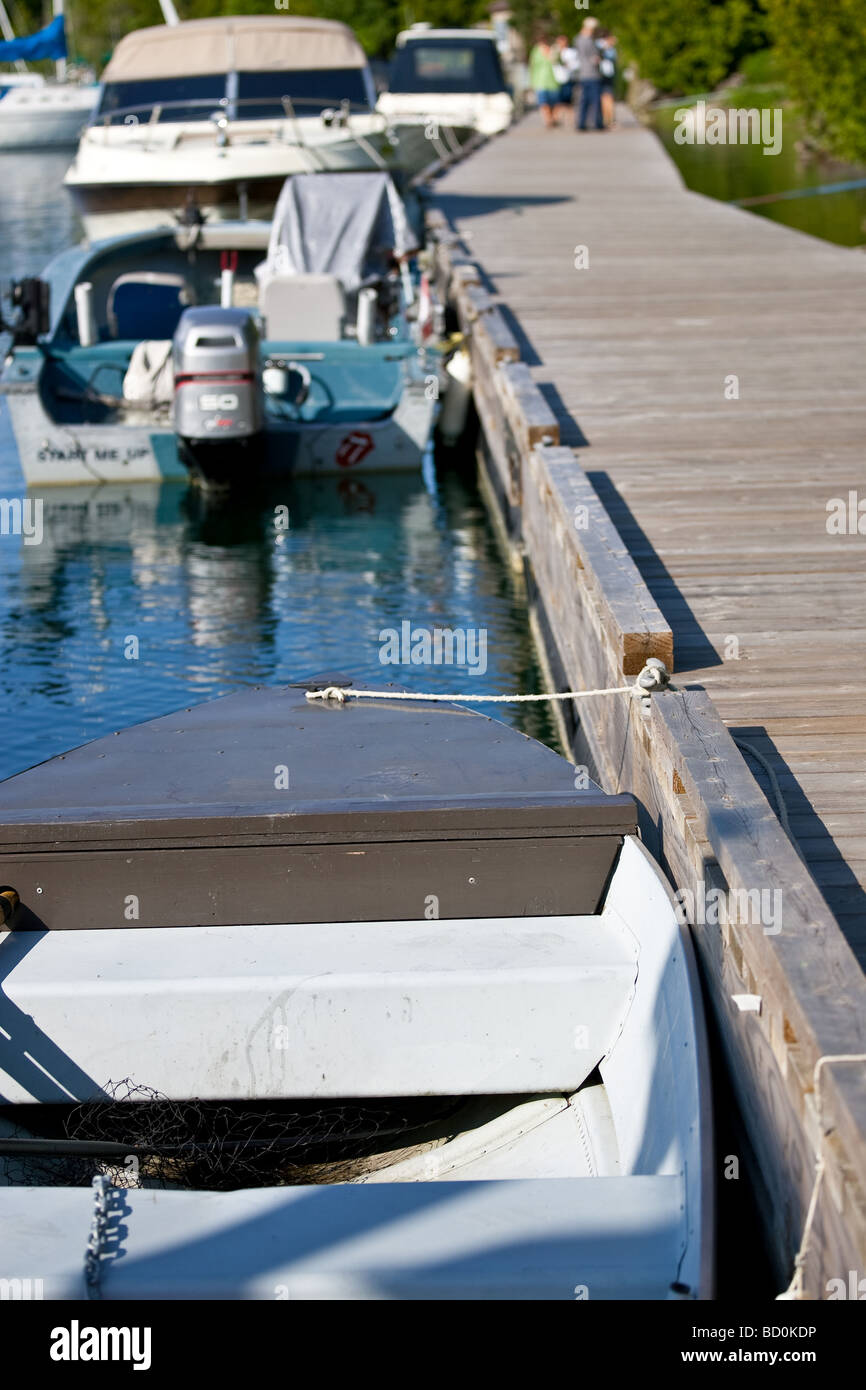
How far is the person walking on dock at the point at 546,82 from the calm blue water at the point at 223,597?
18.9 metres

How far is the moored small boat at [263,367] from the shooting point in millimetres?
11477

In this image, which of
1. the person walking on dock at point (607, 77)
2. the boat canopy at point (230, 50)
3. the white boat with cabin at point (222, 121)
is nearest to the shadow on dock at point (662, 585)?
the white boat with cabin at point (222, 121)

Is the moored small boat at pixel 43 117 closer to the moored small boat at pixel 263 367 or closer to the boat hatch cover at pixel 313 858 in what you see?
the moored small boat at pixel 263 367

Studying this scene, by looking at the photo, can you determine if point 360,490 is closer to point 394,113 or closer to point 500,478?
point 500,478

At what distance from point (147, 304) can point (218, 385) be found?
5509 millimetres

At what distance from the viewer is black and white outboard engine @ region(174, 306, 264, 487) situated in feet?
36.9

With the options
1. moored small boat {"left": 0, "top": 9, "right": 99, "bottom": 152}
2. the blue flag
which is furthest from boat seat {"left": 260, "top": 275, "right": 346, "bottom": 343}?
moored small boat {"left": 0, "top": 9, "right": 99, "bottom": 152}

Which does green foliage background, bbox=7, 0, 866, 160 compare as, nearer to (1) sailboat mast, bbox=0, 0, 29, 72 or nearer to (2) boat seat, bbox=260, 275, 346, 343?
(1) sailboat mast, bbox=0, 0, 29, 72

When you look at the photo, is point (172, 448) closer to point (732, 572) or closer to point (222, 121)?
point (222, 121)

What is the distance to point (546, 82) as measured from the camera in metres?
30.9

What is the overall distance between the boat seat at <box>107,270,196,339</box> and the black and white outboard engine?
469cm

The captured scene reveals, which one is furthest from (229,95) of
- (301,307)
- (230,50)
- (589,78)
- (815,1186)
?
(815,1186)
